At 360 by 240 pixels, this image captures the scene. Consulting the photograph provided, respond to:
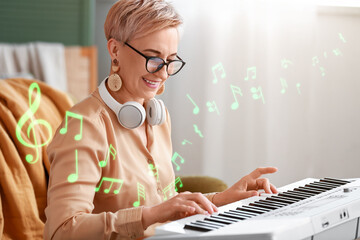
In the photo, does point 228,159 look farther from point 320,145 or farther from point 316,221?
point 316,221

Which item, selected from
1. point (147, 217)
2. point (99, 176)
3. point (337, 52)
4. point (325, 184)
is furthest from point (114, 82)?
point (337, 52)

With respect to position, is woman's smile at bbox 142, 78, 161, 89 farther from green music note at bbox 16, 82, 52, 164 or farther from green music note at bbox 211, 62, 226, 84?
green music note at bbox 211, 62, 226, 84

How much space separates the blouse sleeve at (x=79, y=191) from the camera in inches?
45.6

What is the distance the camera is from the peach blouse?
116 centimetres

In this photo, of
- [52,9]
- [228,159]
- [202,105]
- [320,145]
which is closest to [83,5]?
[52,9]

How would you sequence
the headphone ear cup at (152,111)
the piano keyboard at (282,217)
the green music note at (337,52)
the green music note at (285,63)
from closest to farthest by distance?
the piano keyboard at (282,217)
the headphone ear cup at (152,111)
the green music note at (337,52)
the green music note at (285,63)

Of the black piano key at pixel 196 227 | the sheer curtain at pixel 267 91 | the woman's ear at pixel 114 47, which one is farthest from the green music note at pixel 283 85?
the black piano key at pixel 196 227

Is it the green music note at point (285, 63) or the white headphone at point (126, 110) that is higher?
the green music note at point (285, 63)

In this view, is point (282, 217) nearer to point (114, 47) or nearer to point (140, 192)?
point (140, 192)

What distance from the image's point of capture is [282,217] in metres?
1.06

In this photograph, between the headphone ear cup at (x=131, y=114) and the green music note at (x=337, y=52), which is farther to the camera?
the green music note at (x=337, y=52)

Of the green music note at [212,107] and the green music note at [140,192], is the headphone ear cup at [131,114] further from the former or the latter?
the green music note at [212,107]

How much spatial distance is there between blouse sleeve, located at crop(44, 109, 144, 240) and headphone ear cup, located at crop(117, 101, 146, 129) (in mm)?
54

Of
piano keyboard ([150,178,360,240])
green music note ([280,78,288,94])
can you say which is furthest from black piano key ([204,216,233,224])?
green music note ([280,78,288,94])
